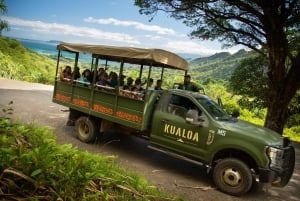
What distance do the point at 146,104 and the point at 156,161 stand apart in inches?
65.3

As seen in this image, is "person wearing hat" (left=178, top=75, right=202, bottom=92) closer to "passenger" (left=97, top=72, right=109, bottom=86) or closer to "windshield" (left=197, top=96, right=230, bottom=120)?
"windshield" (left=197, top=96, right=230, bottom=120)

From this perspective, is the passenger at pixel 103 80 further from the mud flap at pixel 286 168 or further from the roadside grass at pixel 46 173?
the roadside grass at pixel 46 173

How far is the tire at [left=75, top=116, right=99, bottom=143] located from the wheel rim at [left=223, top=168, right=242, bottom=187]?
4184mm

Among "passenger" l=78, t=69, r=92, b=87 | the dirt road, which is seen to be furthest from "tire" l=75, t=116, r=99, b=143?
"passenger" l=78, t=69, r=92, b=87

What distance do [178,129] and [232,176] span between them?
1682 mm

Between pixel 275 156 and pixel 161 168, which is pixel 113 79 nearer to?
pixel 161 168

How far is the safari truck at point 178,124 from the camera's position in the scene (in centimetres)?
727

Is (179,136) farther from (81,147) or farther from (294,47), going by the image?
(294,47)

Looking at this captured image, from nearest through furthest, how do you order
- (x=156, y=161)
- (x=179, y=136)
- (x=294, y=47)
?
(x=179, y=136) → (x=156, y=161) → (x=294, y=47)

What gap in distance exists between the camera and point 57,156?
3346mm

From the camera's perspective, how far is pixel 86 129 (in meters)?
10.2

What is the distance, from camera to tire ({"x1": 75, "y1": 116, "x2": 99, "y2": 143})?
393 inches

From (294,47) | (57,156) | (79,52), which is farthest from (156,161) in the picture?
(294,47)

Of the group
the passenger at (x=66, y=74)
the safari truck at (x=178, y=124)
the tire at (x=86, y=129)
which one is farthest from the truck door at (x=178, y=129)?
the passenger at (x=66, y=74)
